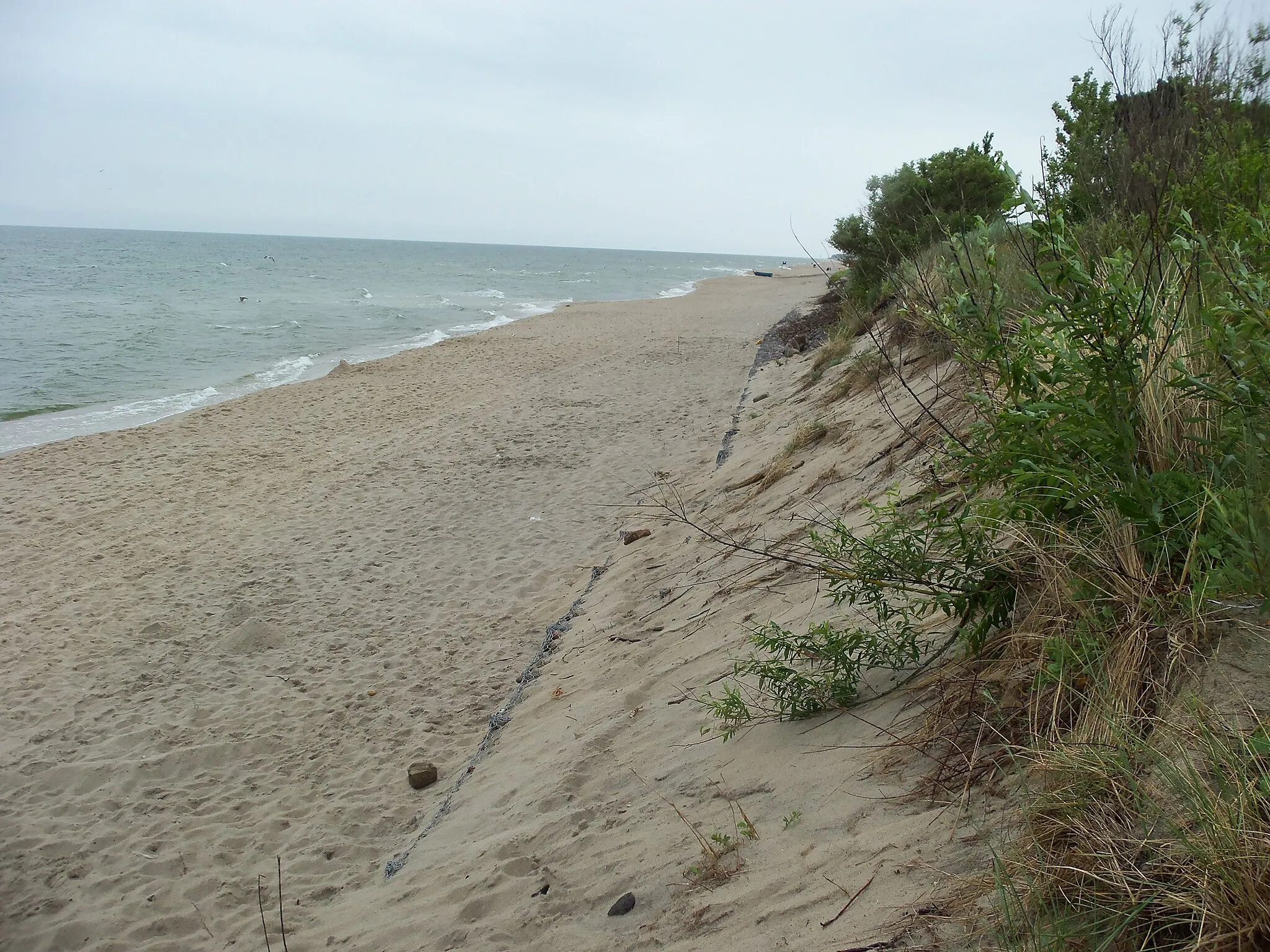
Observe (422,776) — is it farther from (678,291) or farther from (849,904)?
(678,291)

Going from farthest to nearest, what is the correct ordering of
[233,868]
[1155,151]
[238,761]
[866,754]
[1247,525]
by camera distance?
[1155,151]
[238,761]
[233,868]
[866,754]
[1247,525]

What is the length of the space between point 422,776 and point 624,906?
7.38 ft

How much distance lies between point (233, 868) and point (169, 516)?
6524 millimetres

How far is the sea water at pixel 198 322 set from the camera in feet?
59.8

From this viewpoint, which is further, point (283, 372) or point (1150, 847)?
point (283, 372)

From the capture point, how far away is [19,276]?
54062 mm

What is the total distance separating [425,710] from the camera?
17.5 feet

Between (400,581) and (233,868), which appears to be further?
(400,581)

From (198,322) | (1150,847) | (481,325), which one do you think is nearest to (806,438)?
(1150,847)

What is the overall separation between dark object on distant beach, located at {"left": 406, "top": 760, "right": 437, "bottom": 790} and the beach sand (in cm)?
10

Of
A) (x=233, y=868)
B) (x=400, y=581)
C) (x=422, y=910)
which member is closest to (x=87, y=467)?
(x=400, y=581)

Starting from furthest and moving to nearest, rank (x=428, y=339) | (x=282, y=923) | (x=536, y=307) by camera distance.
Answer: (x=536, y=307), (x=428, y=339), (x=282, y=923)

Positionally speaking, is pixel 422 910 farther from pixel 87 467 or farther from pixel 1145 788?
pixel 87 467

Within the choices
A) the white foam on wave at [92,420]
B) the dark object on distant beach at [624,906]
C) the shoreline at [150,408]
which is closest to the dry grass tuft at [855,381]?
the dark object on distant beach at [624,906]
